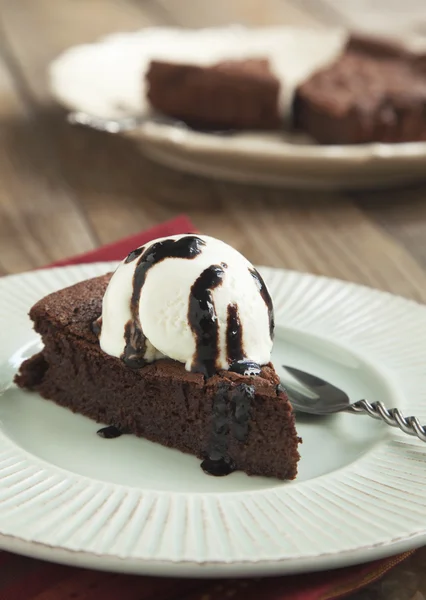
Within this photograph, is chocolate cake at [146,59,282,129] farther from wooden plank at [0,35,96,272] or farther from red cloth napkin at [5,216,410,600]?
red cloth napkin at [5,216,410,600]

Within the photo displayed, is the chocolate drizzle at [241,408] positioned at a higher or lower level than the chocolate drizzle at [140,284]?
lower

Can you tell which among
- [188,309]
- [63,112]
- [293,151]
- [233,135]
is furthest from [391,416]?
[63,112]

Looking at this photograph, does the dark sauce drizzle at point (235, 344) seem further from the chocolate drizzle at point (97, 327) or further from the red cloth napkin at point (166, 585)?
A: the red cloth napkin at point (166, 585)

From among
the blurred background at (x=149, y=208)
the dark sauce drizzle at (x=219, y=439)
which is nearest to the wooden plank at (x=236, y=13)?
the blurred background at (x=149, y=208)

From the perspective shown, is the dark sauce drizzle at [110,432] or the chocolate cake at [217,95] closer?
the dark sauce drizzle at [110,432]

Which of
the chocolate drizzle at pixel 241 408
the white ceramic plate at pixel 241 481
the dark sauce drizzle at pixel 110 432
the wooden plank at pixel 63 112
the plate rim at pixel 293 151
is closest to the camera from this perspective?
the white ceramic plate at pixel 241 481

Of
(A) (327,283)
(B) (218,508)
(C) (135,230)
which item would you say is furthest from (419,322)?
(C) (135,230)

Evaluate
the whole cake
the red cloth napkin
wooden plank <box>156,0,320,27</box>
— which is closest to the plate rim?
the whole cake
